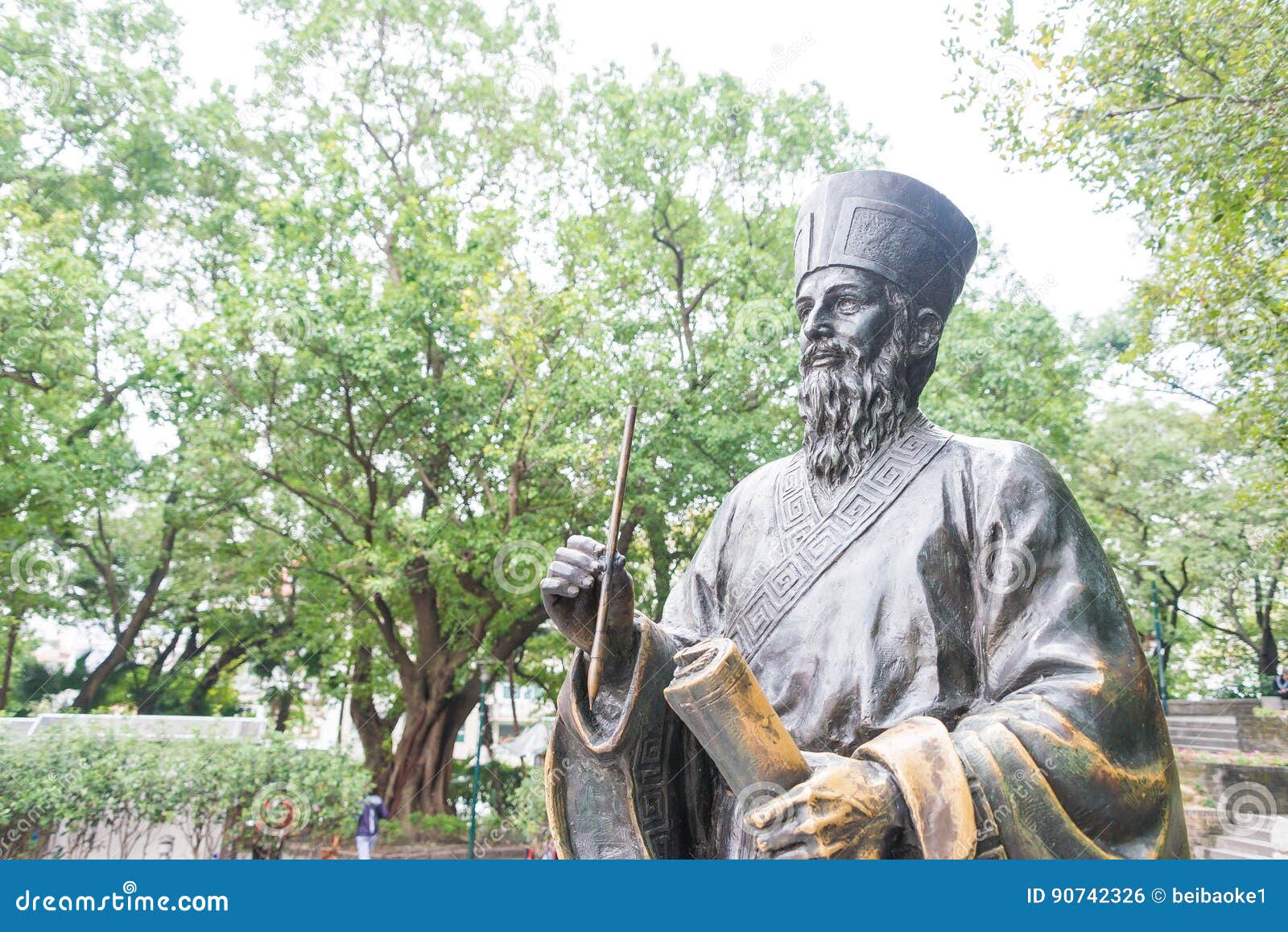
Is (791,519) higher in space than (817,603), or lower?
higher

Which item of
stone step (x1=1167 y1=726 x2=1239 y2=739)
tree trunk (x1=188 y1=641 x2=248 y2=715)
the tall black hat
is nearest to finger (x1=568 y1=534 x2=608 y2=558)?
the tall black hat

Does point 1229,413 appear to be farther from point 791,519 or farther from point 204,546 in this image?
point 204,546

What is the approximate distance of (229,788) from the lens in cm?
1260

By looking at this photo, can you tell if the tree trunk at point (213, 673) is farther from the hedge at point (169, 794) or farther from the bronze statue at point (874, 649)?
the bronze statue at point (874, 649)

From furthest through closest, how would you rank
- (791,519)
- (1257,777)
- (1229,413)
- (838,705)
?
(1257,777), (1229,413), (791,519), (838,705)

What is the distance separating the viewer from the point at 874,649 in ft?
8.51

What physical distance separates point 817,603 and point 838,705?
1.00ft

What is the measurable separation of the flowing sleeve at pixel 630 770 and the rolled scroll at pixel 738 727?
46cm

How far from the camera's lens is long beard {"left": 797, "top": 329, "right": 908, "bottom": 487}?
299 cm

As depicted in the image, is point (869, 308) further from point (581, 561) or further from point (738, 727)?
point (738, 727)

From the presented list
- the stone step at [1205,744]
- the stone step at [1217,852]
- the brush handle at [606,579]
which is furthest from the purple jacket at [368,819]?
the stone step at [1205,744]

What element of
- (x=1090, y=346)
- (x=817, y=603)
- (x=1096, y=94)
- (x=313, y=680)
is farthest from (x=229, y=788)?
(x=1090, y=346)

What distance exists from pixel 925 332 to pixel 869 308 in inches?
8.3

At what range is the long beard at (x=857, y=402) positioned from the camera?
299 cm
